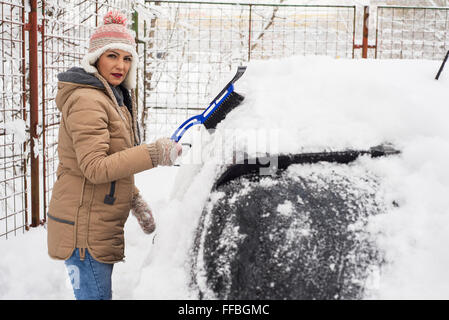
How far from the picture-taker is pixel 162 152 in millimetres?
1414

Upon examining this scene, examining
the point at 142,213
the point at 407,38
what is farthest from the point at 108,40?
the point at 407,38

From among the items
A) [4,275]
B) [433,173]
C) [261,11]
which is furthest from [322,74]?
[261,11]

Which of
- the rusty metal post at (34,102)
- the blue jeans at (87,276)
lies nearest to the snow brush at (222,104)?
the blue jeans at (87,276)

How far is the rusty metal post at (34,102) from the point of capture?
3189 millimetres

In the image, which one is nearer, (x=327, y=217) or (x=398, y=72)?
(x=327, y=217)

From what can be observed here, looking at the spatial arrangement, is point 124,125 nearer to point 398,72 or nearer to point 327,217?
point 327,217

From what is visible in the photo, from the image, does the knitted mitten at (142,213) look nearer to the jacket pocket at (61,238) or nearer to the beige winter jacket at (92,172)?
the beige winter jacket at (92,172)

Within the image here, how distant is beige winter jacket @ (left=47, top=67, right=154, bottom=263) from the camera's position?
1.38 meters

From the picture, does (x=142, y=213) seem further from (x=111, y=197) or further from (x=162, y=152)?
(x=162, y=152)

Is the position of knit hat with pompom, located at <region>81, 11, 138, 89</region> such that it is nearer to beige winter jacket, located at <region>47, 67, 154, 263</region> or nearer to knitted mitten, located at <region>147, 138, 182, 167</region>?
beige winter jacket, located at <region>47, 67, 154, 263</region>

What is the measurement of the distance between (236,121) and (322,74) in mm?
363

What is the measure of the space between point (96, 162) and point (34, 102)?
89.2 inches

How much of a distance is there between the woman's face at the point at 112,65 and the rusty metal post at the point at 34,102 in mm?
1902

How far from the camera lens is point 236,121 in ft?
4.24
